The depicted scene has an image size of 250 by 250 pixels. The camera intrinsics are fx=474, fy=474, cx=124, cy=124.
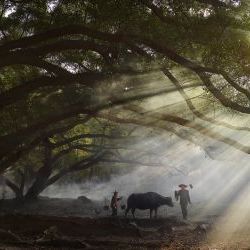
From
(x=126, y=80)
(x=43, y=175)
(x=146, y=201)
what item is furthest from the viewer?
(x=43, y=175)

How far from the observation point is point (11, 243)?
1175 cm

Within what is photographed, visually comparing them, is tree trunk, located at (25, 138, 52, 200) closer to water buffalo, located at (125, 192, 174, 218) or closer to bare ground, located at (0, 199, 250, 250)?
water buffalo, located at (125, 192, 174, 218)

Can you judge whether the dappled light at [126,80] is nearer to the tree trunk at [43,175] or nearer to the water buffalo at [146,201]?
the water buffalo at [146,201]

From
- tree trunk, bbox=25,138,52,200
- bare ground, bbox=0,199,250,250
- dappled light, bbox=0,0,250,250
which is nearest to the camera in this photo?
dappled light, bbox=0,0,250,250

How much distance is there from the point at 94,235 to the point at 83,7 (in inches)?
295

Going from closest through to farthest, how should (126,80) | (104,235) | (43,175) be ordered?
(126,80)
(104,235)
(43,175)

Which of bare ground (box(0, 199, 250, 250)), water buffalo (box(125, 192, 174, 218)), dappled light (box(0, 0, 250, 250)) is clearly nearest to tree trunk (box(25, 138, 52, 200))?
dappled light (box(0, 0, 250, 250))

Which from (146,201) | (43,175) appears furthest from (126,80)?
(43,175)

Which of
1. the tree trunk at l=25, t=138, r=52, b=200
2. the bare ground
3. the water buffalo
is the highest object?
the tree trunk at l=25, t=138, r=52, b=200

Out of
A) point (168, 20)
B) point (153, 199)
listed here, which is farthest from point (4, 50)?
point (153, 199)

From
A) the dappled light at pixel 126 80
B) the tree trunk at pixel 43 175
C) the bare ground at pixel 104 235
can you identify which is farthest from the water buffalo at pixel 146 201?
the tree trunk at pixel 43 175

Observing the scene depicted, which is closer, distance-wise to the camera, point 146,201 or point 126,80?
point 126,80

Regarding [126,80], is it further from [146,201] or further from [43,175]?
[43,175]

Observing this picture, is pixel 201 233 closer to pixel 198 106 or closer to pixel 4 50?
pixel 198 106
